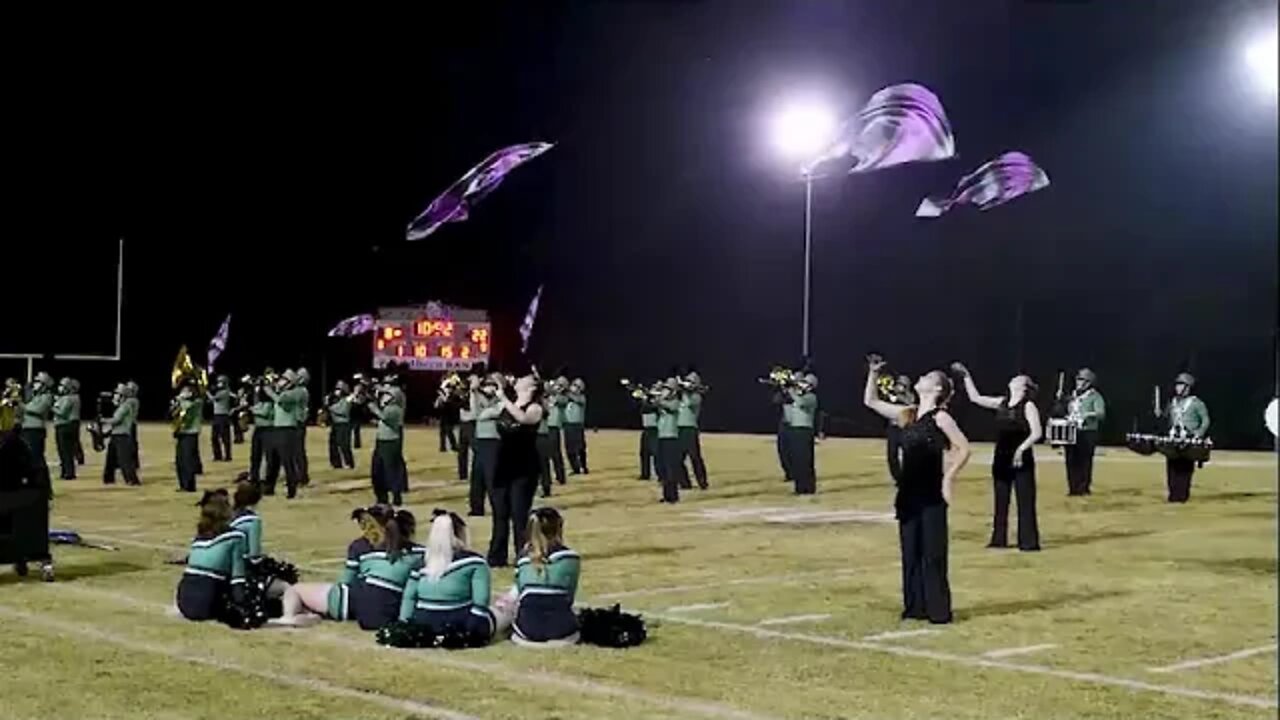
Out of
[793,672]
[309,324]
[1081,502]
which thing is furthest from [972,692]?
[309,324]

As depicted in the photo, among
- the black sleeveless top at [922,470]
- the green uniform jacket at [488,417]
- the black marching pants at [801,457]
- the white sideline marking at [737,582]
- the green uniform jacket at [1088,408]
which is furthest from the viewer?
the green uniform jacket at [1088,408]

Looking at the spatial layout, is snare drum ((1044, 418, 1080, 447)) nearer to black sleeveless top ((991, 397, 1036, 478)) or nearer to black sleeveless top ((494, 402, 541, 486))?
black sleeveless top ((991, 397, 1036, 478))

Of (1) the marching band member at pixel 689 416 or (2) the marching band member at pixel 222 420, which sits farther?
(2) the marching band member at pixel 222 420

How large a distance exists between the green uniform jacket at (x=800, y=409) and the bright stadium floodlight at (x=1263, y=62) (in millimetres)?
16992

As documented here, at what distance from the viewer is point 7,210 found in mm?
30500

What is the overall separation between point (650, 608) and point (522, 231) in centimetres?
2573

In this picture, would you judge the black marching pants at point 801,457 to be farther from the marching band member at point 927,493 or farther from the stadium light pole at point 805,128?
the marching band member at point 927,493

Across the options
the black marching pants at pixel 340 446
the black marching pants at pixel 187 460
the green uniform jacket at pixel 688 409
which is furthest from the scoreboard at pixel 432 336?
the green uniform jacket at pixel 688 409

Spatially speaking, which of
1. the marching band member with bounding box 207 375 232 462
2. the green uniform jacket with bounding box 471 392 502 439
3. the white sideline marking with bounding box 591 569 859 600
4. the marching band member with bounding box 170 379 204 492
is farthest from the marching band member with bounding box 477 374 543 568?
the marching band member with bounding box 207 375 232 462

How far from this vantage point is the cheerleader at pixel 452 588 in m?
8.52

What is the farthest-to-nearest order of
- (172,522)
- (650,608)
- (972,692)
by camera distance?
(172,522), (650,608), (972,692)

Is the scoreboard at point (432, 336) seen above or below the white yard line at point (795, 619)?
above

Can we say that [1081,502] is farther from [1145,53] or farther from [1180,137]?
[1145,53]

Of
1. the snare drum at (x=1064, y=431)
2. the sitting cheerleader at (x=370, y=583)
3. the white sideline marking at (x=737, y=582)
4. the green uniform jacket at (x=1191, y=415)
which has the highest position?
the green uniform jacket at (x=1191, y=415)
